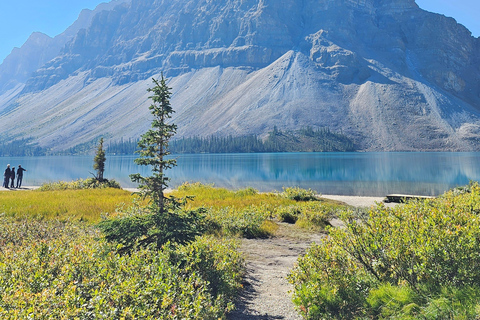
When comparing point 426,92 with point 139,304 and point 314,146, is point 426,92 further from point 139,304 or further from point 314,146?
point 139,304

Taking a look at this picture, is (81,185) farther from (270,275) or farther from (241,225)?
(270,275)

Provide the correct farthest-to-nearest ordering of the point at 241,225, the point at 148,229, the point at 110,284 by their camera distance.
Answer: the point at 241,225
the point at 148,229
the point at 110,284

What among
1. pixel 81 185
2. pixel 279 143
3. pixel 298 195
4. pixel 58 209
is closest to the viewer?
pixel 58 209

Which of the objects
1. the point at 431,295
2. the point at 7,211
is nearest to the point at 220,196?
the point at 7,211

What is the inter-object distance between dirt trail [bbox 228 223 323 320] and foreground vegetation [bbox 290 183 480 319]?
0.64 metres

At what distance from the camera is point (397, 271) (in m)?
5.99

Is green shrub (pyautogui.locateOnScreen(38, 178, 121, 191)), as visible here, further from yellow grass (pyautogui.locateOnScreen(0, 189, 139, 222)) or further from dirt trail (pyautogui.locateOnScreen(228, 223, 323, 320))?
dirt trail (pyautogui.locateOnScreen(228, 223, 323, 320))

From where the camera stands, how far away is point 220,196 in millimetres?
22969

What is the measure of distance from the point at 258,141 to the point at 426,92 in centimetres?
10253

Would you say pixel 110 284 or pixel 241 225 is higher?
pixel 110 284

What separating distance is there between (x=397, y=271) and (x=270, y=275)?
3523 millimetres

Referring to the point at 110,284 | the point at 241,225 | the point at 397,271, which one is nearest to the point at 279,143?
the point at 241,225

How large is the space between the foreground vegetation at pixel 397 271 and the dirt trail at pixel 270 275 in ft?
2.09

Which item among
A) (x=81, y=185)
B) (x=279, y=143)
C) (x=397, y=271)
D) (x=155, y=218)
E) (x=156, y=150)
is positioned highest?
(x=279, y=143)
